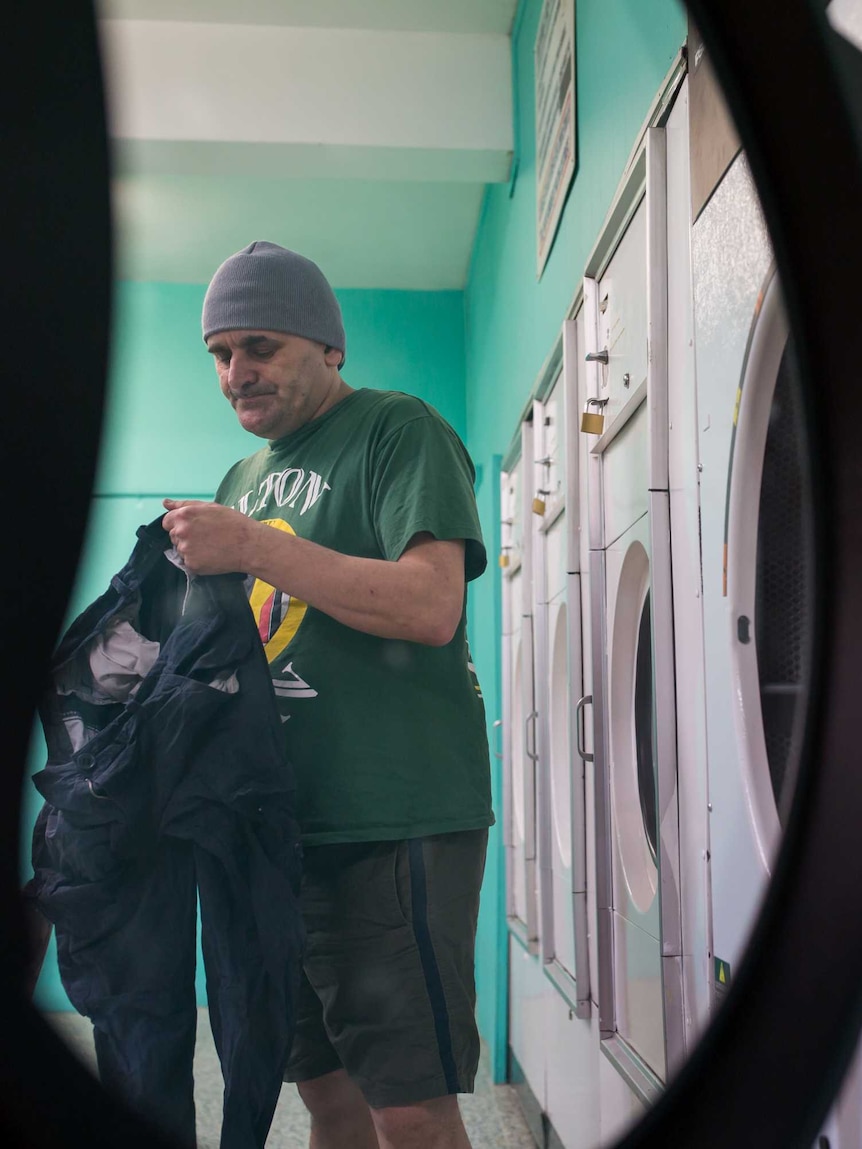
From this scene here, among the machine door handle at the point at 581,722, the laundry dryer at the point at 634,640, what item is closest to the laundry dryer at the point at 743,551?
the laundry dryer at the point at 634,640

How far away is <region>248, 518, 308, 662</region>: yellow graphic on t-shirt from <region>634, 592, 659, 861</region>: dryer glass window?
63 cm

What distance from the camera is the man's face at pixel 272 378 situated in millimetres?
629

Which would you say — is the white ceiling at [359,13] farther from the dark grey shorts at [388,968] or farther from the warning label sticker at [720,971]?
the warning label sticker at [720,971]

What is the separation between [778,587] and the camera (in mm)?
632

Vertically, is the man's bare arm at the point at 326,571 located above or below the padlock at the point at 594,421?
below

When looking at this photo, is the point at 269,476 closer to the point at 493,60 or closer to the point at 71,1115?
the point at 71,1115

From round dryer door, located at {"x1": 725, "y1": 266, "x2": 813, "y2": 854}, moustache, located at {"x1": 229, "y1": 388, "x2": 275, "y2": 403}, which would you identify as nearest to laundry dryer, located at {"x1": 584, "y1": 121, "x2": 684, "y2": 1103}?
round dryer door, located at {"x1": 725, "y1": 266, "x2": 813, "y2": 854}

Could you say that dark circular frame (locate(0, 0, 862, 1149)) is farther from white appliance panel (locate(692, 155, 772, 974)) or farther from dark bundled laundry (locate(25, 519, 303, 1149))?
white appliance panel (locate(692, 155, 772, 974))

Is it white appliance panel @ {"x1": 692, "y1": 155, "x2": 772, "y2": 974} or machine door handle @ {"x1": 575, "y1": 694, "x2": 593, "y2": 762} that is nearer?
white appliance panel @ {"x1": 692, "y1": 155, "x2": 772, "y2": 974}

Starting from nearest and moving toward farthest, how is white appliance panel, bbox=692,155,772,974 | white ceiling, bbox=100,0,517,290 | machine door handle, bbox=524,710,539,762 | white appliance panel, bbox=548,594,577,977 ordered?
1. white appliance panel, bbox=692,155,772,974
2. white ceiling, bbox=100,0,517,290
3. white appliance panel, bbox=548,594,577,977
4. machine door handle, bbox=524,710,539,762

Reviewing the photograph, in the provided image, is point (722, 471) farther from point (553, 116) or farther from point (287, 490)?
point (553, 116)

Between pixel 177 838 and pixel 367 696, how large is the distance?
0.48 feet

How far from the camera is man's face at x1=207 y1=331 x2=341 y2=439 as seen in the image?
0.63 metres

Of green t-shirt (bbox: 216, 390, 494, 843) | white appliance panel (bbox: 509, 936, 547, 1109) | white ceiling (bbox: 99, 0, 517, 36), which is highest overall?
white ceiling (bbox: 99, 0, 517, 36)
